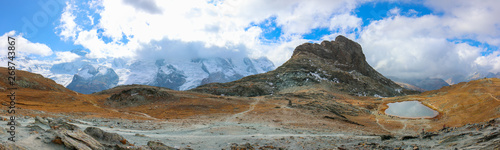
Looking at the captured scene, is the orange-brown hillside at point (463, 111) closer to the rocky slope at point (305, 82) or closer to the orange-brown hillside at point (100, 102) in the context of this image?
the orange-brown hillside at point (100, 102)

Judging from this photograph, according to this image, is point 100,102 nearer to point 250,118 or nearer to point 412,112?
point 250,118

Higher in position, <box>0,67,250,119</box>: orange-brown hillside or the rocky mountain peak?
the rocky mountain peak

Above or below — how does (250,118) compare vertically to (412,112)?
above

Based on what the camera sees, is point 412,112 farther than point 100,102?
→ Yes

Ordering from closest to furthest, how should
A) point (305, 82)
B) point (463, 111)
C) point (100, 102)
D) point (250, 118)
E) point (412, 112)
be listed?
point (250, 118) → point (463, 111) → point (100, 102) → point (412, 112) → point (305, 82)

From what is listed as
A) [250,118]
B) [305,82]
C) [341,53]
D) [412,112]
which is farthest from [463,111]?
[341,53]

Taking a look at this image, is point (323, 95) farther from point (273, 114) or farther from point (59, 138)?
point (59, 138)

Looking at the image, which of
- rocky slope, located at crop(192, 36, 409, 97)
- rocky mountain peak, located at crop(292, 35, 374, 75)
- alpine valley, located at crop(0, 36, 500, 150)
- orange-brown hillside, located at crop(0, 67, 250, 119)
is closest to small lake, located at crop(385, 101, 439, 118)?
alpine valley, located at crop(0, 36, 500, 150)

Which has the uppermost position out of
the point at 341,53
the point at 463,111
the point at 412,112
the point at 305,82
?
the point at 341,53

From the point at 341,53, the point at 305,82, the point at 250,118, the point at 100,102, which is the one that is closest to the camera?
the point at 250,118

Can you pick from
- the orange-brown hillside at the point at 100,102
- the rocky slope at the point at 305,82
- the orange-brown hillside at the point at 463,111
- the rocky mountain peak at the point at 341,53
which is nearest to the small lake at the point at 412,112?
the orange-brown hillside at the point at 463,111

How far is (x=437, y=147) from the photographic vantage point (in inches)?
530

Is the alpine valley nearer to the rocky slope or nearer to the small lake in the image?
the rocky slope

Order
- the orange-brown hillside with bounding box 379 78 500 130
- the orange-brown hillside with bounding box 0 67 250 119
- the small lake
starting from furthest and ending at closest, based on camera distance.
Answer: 1. the small lake
2. the orange-brown hillside with bounding box 0 67 250 119
3. the orange-brown hillside with bounding box 379 78 500 130
